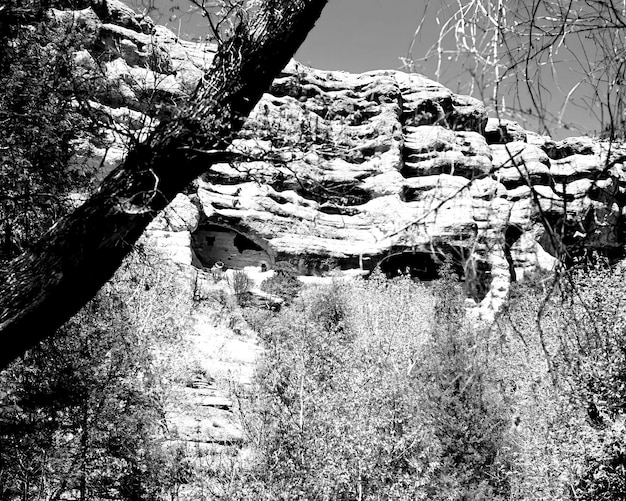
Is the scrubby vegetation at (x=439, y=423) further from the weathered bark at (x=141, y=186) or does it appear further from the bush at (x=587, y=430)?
the weathered bark at (x=141, y=186)

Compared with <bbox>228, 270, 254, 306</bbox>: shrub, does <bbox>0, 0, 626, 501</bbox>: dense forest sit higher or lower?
lower

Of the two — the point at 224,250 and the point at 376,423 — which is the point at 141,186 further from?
the point at 224,250

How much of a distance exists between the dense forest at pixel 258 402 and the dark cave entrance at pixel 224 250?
15007mm

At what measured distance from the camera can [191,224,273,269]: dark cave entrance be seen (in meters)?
33.6

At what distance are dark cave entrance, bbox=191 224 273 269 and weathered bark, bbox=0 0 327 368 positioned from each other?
31.4 meters

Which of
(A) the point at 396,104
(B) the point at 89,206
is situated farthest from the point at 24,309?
(A) the point at 396,104

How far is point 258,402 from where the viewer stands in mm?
12633

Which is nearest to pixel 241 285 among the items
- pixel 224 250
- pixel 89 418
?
pixel 224 250

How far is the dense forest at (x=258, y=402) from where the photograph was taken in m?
4.79

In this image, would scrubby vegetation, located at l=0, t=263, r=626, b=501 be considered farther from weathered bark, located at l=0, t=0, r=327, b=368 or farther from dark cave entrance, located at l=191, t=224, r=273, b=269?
dark cave entrance, located at l=191, t=224, r=273, b=269

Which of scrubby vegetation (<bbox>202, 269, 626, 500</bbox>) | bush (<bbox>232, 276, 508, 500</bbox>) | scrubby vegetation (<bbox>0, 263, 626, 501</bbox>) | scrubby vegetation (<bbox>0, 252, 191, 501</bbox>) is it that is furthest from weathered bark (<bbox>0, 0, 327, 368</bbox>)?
bush (<bbox>232, 276, 508, 500</bbox>)

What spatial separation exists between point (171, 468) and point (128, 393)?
1777 mm

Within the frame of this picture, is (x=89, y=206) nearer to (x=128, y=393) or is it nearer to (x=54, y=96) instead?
(x=54, y=96)

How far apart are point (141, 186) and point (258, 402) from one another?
442 inches
